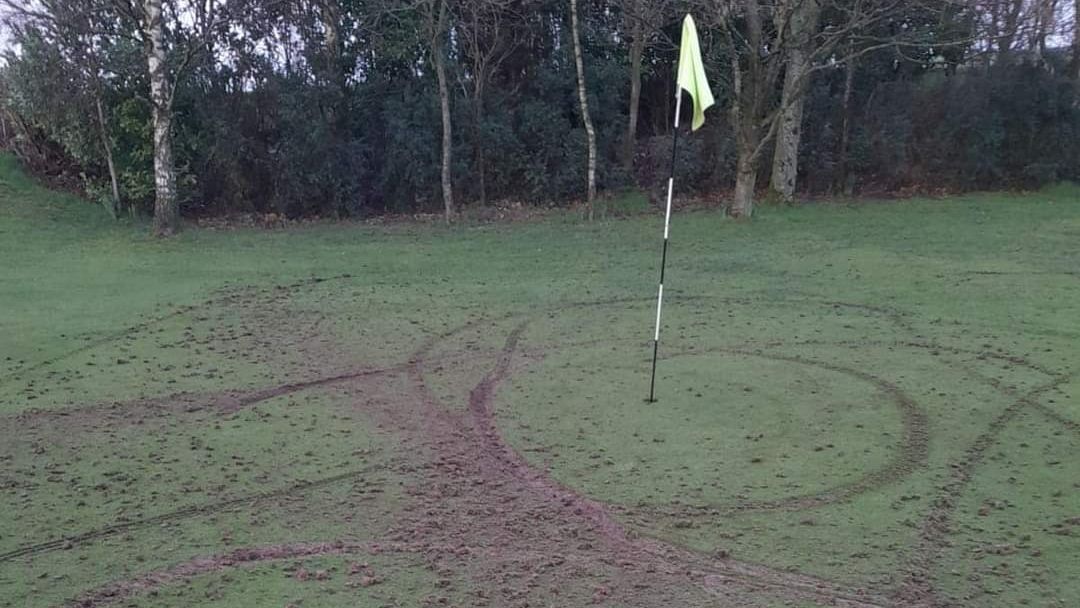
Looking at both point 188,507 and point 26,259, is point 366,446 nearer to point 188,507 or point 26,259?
point 188,507

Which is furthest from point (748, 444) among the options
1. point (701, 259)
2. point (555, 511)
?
point (701, 259)

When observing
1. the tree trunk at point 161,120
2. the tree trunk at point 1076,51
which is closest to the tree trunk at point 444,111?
the tree trunk at point 161,120

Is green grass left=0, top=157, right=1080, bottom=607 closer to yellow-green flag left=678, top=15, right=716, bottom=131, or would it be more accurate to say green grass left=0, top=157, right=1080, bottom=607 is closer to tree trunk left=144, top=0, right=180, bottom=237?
yellow-green flag left=678, top=15, right=716, bottom=131

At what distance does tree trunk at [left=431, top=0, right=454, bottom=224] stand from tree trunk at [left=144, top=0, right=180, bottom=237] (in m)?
5.03

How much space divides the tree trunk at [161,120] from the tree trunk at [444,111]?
5029 millimetres

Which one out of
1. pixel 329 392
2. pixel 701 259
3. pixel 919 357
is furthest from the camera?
pixel 701 259

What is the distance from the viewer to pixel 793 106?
18.7 meters

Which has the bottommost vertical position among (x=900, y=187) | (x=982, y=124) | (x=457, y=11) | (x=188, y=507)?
(x=188, y=507)

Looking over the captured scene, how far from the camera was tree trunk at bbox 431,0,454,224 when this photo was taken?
17.7 m

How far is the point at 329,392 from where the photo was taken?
7160 millimetres

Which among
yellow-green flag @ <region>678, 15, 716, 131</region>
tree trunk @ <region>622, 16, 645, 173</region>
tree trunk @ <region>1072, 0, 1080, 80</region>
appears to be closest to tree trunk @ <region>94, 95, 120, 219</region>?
tree trunk @ <region>622, 16, 645, 173</region>

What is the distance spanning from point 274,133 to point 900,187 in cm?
1405

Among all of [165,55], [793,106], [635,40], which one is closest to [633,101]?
[635,40]

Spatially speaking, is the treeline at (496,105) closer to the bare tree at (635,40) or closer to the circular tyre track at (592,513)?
the bare tree at (635,40)
